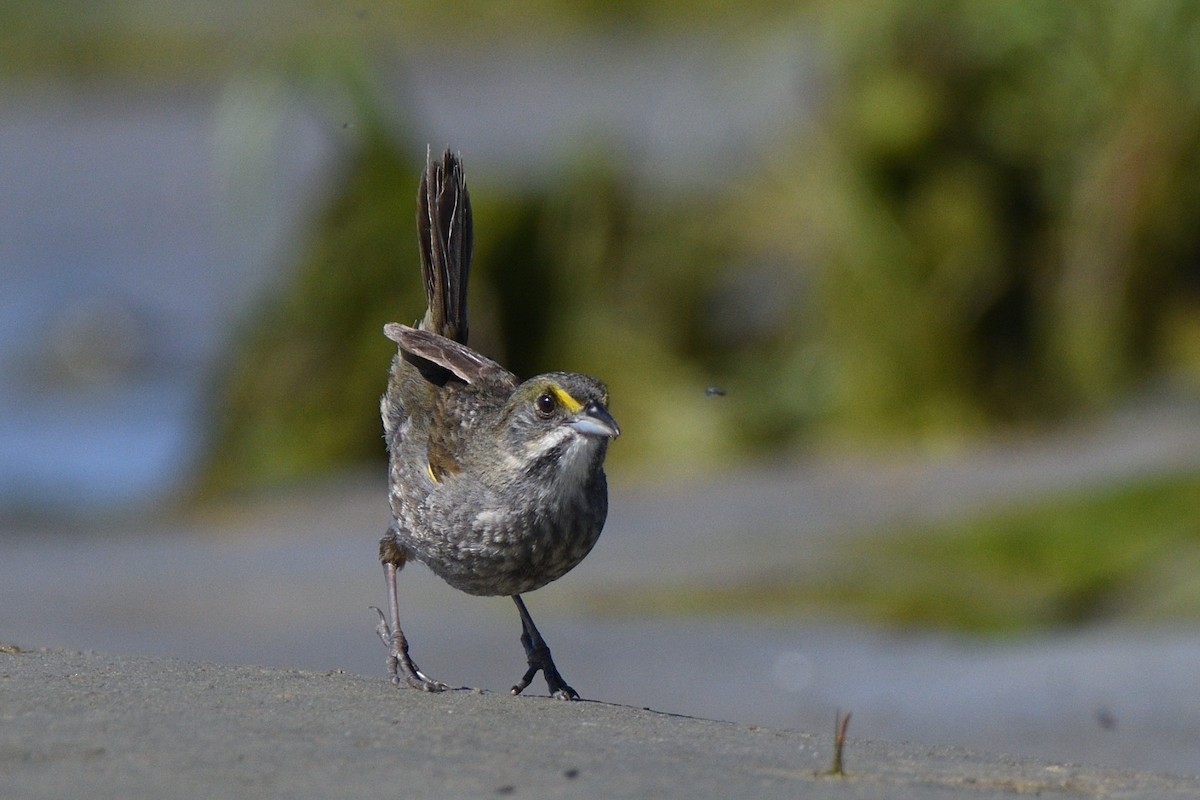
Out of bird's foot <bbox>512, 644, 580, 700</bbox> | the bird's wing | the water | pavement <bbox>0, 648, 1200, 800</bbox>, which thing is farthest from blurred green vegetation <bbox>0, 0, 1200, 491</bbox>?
pavement <bbox>0, 648, 1200, 800</bbox>

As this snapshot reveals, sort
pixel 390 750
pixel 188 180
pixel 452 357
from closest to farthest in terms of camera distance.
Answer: pixel 390 750 → pixel 452 357 → pixel 188 180

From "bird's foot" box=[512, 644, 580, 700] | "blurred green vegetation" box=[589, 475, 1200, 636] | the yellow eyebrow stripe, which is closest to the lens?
the yellow eyebrow stripe

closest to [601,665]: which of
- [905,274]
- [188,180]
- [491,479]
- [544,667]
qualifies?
[544,667]

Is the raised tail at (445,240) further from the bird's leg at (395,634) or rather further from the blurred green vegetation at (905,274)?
the blurred green vegetation at (905,274)

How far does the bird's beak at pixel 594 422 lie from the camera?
489 cm

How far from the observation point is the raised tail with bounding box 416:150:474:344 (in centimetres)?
600

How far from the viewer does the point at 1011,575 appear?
834cm

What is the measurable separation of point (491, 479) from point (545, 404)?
0.80 ft

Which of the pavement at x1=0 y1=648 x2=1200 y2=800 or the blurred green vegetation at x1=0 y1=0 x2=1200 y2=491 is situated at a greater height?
the blurred green vegetation at x1=0 y1=0 x2=1200 y2=491

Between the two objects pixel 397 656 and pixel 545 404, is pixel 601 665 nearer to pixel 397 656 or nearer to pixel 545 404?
pixel 397 656

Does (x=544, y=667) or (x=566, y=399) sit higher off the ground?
(x=566, y=399)

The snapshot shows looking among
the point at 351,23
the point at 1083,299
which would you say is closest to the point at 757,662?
the point at 1083,299

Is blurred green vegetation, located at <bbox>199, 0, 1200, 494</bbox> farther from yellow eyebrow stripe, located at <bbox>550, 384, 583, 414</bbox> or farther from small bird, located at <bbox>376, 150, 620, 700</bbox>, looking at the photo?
yellow eyebrow stripe, located at <bbox>550, 384, 583, 414</bbox>

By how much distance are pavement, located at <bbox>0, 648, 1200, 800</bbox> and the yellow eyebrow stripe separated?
32.6 inches
